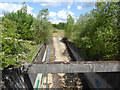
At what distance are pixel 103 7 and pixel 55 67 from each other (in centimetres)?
442

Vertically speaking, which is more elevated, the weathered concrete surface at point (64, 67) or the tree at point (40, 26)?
the tree at point (40, 26)

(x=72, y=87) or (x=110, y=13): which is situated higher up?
(x=110, y=13)

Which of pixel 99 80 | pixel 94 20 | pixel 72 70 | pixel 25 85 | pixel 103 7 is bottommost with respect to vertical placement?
pixel 99 80

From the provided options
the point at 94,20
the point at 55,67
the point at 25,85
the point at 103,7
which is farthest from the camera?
the point at 94,20

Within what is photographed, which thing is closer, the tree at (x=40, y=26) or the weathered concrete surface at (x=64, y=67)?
the weathered concrete surface at (x=64, y=67)

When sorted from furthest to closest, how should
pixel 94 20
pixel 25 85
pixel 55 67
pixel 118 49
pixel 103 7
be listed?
pixel 94 20, pixel 103 7, pixel 118 49, pixel 25 85, pixel 55 67

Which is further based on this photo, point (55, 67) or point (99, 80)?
point (99, 80)

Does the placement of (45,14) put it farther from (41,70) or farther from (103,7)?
(41,70)

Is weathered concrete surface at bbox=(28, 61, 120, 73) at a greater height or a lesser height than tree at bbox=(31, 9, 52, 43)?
lesser

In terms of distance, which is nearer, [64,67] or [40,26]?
[64,67]

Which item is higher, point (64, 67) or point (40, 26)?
point (40, 26)

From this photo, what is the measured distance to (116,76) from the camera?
389 cm

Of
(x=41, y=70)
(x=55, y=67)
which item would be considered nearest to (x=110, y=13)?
(x=55, y=67)

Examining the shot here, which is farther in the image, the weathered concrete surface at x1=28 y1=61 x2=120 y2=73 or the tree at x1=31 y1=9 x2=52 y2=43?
the tree at x1=31 y1=9 x2=52 y2=43
